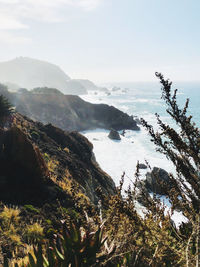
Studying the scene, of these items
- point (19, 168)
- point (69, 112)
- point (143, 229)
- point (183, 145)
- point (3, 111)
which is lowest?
point (19, 168)

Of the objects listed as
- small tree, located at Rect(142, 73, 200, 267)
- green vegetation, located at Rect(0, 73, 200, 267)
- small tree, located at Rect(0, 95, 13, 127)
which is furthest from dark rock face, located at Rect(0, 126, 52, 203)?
small tree, located at Rect(142, 73, 200, 267)

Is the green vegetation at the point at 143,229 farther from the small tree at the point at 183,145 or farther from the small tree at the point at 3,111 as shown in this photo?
the small tree at the point at 3,111

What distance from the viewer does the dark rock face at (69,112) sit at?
60344 mm

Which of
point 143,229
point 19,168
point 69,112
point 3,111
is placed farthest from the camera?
point 69,112

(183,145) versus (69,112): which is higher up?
(69,112)

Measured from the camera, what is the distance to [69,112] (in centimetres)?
6259

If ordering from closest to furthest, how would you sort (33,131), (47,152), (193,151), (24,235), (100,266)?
(100,266) → (193,151) → (24,235) → (47,152) → (33,131)

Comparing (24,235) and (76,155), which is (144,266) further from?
(76,155)

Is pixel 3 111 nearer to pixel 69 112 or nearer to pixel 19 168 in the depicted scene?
pixel 19 168

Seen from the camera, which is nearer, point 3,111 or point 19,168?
point 19,168

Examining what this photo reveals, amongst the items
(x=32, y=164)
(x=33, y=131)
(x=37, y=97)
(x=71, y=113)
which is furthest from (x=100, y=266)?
(x=37, y=97)

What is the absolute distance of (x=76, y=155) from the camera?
18.9 m

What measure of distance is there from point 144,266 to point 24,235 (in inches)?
181

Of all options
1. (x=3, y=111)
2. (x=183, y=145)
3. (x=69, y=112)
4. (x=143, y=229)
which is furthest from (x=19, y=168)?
(x=69, y=112)
